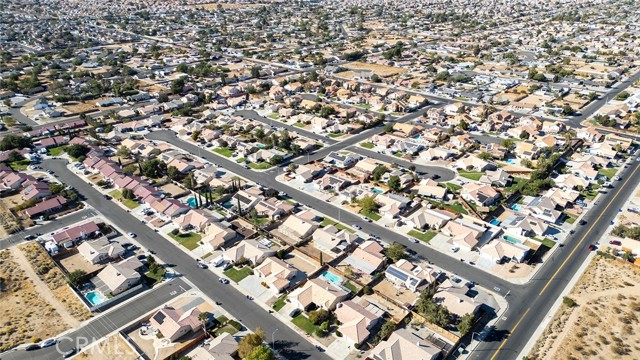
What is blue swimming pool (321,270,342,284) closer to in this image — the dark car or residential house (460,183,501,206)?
residential house (460,183,501,206)

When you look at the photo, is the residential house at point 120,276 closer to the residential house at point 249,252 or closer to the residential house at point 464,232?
the residential house at point 249,252

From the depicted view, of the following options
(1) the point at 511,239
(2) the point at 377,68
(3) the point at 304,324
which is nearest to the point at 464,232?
(1) the point at 511,239

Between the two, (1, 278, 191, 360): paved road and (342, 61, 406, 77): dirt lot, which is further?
(342, 61, 406, 77): dirt lot

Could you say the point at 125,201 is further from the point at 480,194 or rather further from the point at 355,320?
the point at 480,194

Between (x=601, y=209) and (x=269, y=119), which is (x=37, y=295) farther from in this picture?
(x=601, y=209)

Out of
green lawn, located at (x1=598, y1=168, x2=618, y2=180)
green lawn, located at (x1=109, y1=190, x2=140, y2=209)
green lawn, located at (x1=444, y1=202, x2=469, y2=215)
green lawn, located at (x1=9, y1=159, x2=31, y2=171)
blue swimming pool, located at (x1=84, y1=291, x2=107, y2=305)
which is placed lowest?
green lawn, located at (x1=9, y1=159, x2=31, y2=171)

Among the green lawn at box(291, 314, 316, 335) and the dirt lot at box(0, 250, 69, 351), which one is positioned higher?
the green lawn at box(291, 314, 316, 335)

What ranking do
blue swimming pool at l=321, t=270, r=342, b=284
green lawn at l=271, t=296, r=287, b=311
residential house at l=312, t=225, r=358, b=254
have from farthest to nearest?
1. residential house at l=312, t=225, r=358, b=254
2. blue swimming pool at l=321, t=270, r=342, b=284
3. green lawn at l=271, t=296, r=287, b=311

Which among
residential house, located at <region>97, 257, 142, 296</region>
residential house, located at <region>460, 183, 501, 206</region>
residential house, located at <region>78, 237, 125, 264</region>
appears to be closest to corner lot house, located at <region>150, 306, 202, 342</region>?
residential house, located at <region>97, 257, 142, 296</region>

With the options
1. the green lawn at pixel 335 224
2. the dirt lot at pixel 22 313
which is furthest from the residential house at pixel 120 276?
the green lawn at pixel 335 224
